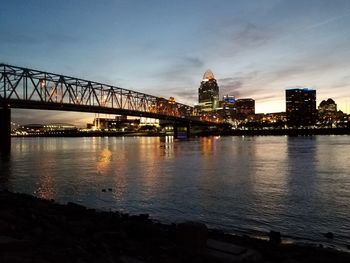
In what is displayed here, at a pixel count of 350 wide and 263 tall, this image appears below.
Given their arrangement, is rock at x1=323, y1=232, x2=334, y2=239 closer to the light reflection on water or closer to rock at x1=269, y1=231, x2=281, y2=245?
the light reflection on water

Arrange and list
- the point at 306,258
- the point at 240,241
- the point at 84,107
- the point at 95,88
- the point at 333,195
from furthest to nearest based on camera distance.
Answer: the point at 95,88, the point at 84,107, the point at 333,195, the point at 240,241, the point at 306,258

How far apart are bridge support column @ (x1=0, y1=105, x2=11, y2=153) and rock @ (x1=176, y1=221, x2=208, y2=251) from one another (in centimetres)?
8348

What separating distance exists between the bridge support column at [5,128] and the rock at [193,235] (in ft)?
274

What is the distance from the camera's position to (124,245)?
1138cm

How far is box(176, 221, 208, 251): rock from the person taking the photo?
32.5 ft

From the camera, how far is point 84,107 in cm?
10569

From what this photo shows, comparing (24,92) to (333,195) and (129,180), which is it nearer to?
(129,180)

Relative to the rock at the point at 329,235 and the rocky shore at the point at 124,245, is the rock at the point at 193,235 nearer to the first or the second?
the rocky shore at the point at 124,245

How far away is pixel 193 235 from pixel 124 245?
2527 mm

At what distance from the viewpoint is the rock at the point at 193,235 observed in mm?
9906

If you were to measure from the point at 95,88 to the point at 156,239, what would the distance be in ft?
415

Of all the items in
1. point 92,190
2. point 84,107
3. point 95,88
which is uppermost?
point 95,88

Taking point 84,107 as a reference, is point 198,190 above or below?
below

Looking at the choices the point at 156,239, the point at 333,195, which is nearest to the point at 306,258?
→ the point at 156,239
